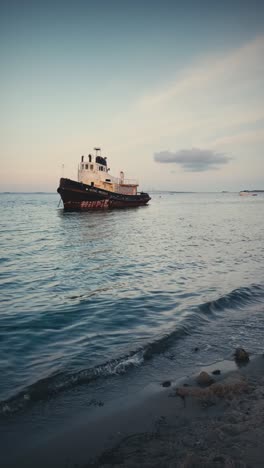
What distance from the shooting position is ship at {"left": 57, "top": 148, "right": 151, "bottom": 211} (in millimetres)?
39062

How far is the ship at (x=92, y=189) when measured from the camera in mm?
39062

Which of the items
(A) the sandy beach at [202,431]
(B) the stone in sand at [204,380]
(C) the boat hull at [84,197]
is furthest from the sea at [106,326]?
(C) the boat hull at [84,197]

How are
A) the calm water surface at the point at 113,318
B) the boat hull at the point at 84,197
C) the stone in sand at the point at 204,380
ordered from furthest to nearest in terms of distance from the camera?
the boat hull at the point at 84,197 < the calm water surface at the point at 113,318 < the stone in sand at the point at 204,380

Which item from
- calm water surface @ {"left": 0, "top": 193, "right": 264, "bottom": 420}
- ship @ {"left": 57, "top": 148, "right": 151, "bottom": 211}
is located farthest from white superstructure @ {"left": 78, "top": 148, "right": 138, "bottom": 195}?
calm water surface @ {"left": 0, "top": 193, "right": 264, "bottom": 420}

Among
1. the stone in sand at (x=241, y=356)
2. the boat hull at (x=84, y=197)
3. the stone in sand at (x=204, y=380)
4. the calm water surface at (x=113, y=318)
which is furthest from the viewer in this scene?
the boat hull at (x=84, y=197)

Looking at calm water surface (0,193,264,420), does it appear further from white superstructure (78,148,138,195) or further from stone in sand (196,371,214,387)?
white superstructure (78,148,138,195)

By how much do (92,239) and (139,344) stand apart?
48.4 feet

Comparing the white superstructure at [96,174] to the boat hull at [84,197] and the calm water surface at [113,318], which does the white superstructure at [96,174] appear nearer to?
the boat hull at [84,197]

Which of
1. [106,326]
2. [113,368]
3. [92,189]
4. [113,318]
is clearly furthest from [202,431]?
[92,189]

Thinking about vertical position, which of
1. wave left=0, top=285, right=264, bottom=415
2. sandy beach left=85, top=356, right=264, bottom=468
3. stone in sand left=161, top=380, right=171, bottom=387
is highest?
sandy beach left=85, top=356, right=264, bottom=468

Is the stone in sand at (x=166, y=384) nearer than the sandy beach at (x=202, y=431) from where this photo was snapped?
No

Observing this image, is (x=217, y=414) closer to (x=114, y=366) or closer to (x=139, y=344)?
(x=114, y=366)

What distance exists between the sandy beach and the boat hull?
3554cm

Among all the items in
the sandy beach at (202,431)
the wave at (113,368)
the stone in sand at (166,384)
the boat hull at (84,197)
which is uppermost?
the boat hull at (84,197)
